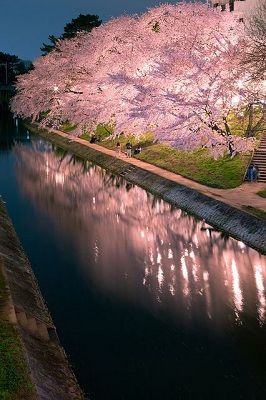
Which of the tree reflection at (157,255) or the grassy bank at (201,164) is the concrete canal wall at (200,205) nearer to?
the tree reflection at (157,255)

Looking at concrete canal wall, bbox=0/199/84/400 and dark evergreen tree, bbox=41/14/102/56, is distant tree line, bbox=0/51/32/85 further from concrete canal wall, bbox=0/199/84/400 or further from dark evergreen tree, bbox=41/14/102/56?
concrete canal wall, bbox=0/199/84/400

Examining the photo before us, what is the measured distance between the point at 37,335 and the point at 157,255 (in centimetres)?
960

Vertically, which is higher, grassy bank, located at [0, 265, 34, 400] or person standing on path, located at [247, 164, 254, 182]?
person standing on path, located at [247, 164, 254, 182]

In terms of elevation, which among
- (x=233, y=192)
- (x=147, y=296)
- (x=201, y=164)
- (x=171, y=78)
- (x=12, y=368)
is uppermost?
(x=171, y=78)

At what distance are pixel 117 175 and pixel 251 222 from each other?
67.2 ft

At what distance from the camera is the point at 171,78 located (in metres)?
40.1

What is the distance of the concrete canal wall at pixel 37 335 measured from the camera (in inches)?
450

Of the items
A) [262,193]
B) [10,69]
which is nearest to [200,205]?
[262,193]

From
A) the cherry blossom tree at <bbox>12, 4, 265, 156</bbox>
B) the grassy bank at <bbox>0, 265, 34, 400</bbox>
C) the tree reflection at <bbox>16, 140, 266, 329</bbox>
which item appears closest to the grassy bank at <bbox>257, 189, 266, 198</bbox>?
the tree reflection at <bbox>16, 140, 266, 329</bbox>

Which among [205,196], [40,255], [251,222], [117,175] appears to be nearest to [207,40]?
[117,175]

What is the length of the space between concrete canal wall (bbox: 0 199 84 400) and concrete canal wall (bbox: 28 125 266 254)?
10809 mm

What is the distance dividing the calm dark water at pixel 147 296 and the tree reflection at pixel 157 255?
0.05 m

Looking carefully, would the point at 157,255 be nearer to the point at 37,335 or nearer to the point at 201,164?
the point at 37,335

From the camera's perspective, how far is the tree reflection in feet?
57.8
